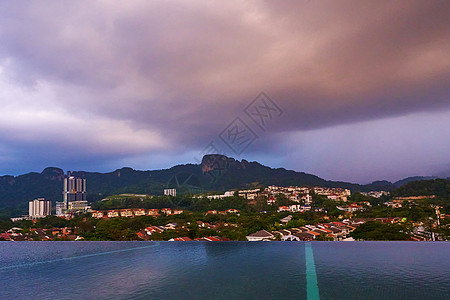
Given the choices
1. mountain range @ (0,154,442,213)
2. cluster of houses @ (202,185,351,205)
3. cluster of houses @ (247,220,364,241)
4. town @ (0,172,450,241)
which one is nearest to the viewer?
town @ (0,172,450,241)

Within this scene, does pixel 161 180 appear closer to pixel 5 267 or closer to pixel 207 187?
pixel 207 187

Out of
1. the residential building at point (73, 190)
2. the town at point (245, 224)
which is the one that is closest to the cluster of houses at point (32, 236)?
the town at point (245, 224)

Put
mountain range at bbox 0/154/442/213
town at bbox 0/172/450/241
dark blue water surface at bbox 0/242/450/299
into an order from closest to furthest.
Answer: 1. dark blue water surface at bbox 0/242/450/299
2. town at bbox 0/172/450/241
3. mountain range at bbox 0/154/442/213

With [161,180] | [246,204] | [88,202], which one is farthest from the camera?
[161,180]

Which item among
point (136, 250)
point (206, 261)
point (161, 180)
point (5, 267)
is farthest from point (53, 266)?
point (161, 180)

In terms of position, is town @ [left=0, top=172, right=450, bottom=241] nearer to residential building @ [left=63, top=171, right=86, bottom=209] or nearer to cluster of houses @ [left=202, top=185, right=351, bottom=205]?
cluster of houses @ [left=202, top=185, right=351, bottom=205]

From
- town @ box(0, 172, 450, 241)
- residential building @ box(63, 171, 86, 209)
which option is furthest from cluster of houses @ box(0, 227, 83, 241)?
residential building @ box(63, 171, 86, 209)

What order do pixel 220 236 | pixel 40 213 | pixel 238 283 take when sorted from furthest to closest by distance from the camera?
pixel 40 213 → pixel 220 236 → pixel 238 283
